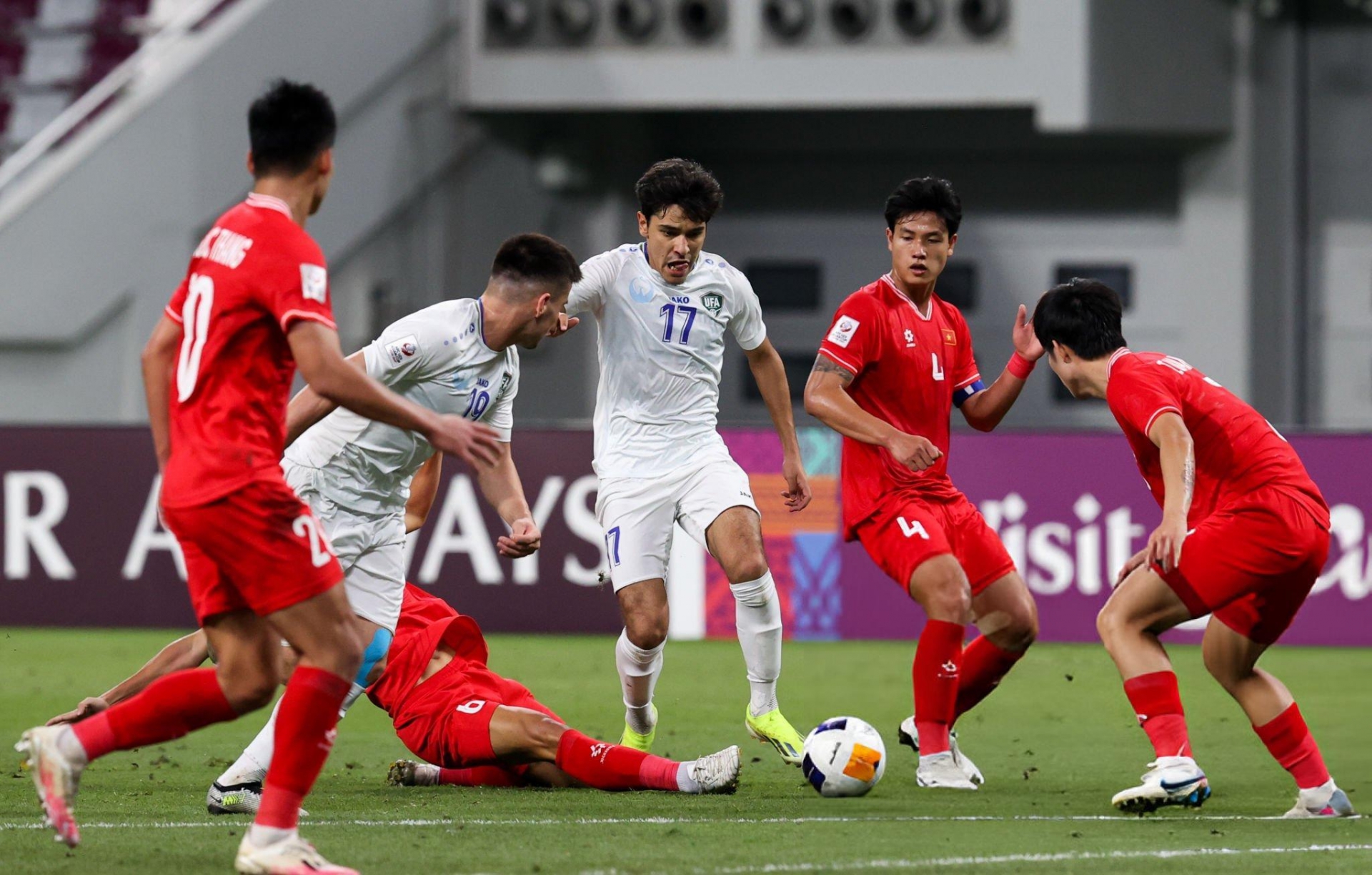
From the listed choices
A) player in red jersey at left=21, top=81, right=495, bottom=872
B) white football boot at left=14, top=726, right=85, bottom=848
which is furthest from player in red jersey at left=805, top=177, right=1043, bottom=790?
white football boot at left=14, top=726, right=85, bottom=848

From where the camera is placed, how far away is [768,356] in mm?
7160

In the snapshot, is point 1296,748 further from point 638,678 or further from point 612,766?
point 638,678

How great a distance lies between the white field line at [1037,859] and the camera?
4.68 metres

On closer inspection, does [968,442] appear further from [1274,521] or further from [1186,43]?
[1186,43]

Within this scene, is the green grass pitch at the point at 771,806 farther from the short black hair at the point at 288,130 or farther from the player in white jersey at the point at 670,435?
the short black hair at the point at 288,130

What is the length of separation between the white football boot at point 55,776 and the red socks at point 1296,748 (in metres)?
3.46

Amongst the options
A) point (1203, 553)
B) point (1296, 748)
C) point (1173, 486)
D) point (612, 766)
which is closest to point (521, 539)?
point (612, 766)

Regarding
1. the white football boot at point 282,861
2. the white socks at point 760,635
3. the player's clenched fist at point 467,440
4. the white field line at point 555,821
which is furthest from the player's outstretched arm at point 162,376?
the white socks at point 760,635

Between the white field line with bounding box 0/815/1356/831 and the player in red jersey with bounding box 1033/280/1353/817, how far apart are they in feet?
0.39

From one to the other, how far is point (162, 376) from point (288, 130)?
0.68m

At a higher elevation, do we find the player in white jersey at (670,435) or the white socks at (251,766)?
the player in white jersey at (670,435)

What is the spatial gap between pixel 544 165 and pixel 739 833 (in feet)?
45.8

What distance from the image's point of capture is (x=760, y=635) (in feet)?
22.0

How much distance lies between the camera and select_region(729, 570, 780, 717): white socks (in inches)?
261
